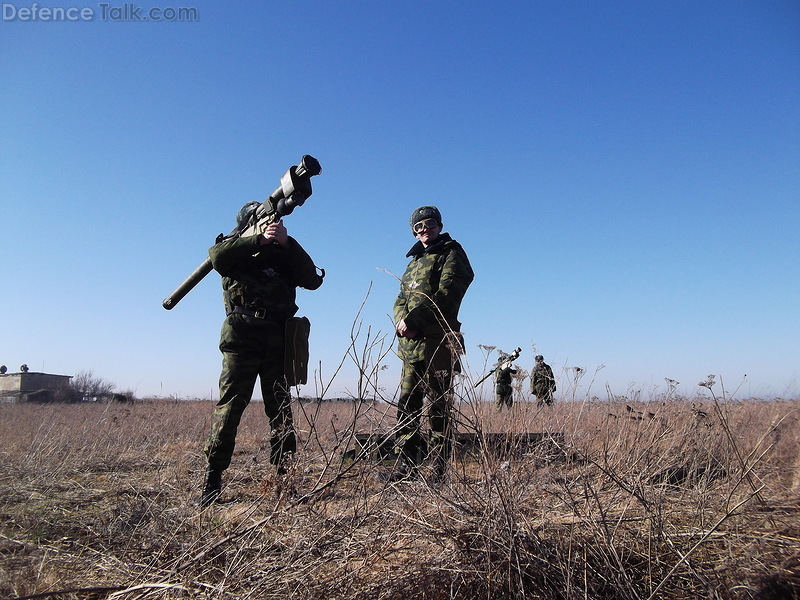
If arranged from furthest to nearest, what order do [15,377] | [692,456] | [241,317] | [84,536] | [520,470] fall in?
[15,377]
[241,317]
[692,456]
[84,536]
[520,470]

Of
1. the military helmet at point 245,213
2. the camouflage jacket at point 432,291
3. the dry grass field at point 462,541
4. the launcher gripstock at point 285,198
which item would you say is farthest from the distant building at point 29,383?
the dry grass field at point 462,541

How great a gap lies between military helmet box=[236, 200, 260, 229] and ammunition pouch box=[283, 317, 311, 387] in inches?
42.7

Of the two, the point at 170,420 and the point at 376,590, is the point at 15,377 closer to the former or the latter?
the point at 170,420

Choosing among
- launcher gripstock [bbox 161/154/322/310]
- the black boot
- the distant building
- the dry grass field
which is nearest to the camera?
the dry grass field

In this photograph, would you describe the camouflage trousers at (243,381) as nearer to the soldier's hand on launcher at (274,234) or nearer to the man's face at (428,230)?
the soldier's hand on launcher at (274,234)

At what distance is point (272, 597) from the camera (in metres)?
1.40

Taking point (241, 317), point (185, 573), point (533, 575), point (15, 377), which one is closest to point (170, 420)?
point (241, 317)

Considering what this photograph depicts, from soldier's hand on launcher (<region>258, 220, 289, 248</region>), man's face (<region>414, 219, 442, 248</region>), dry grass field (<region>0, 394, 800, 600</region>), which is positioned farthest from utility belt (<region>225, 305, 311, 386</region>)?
dry grass field (<region>0, 394, 800, 600</region>)

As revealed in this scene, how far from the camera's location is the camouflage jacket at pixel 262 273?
3502 mm

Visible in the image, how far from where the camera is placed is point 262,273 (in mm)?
3643

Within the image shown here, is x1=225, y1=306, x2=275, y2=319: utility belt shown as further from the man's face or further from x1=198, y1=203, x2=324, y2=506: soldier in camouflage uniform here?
the man's face

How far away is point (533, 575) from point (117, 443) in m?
5.32

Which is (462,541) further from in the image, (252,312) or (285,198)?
(285,198)

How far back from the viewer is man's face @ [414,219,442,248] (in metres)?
3.83
